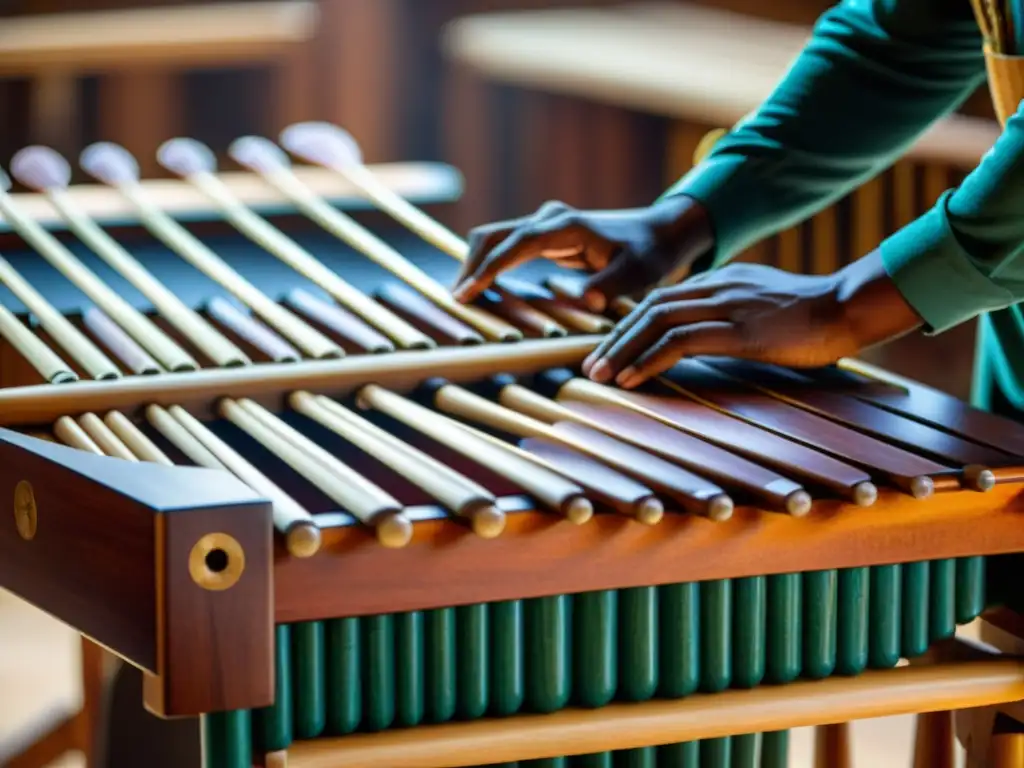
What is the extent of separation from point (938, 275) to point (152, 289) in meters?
0.70

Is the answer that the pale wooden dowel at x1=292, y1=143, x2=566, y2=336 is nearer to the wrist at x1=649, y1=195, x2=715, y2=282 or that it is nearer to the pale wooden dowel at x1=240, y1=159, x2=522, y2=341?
the pale wooden dowel at x1=240, y1=159, x2=522, y2=341

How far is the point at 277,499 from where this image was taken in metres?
1.15

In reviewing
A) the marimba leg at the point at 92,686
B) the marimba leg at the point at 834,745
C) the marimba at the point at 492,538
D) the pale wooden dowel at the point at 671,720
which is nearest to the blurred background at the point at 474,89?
the marimba leg at the point at 92,686

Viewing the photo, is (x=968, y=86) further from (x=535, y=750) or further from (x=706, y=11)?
(x=706, y=11)

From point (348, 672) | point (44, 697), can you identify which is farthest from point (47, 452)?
point (44, 697)

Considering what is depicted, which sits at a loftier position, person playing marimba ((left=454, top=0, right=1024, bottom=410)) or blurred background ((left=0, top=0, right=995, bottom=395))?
person playing marimba ((left=454, top=0, right=1024, bottom=410))

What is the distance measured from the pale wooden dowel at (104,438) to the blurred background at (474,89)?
1.83 meters

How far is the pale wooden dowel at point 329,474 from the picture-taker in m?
1.12

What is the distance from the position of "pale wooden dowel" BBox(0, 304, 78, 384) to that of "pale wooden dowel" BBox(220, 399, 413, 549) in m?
0.13

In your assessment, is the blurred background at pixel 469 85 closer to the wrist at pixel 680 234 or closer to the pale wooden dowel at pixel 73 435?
the wrist at pixel 680 234

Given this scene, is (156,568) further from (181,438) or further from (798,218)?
(798,218)

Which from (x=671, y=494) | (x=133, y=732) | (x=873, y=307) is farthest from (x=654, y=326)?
(x=133, y=732)

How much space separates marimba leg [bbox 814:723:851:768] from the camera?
63.7 inches

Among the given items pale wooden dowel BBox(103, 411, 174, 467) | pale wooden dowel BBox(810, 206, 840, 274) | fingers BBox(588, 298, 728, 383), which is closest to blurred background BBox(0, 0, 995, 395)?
pale wooden dowel BBox(810, 206, 840, 274)
